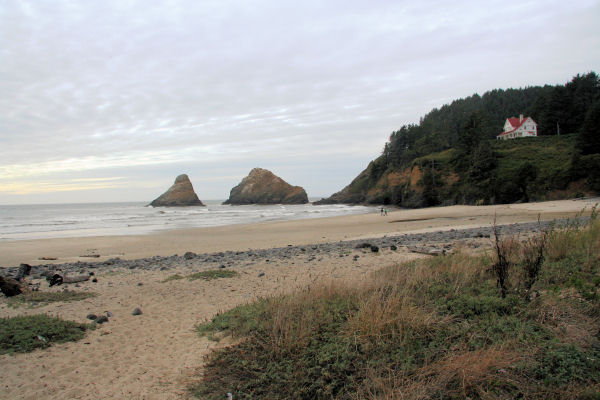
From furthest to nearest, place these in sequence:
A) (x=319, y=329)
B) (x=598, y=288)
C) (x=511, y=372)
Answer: (x=598, y=288) → (x=319, y=329) → (x=511, y=372)

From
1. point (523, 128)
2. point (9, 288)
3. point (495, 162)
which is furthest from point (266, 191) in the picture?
point (9, 288)

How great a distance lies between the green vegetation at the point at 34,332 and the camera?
500 cm

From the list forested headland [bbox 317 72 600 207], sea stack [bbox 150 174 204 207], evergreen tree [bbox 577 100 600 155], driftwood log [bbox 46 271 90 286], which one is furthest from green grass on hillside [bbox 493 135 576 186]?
sea stack [bbox 150 174 204 207]

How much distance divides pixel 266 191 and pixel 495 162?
7064 centimetres

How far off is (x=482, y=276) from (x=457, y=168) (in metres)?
55.9

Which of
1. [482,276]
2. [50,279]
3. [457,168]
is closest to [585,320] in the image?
[482,276]

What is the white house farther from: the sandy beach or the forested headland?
the sandy beach

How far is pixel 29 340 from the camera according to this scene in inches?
202

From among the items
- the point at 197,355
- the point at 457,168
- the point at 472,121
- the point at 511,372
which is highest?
the point at 472,121

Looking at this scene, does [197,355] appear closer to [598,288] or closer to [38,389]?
[38,389]

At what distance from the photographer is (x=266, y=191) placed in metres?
108

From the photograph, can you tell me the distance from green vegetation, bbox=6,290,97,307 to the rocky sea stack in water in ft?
314

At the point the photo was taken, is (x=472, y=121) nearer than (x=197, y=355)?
No

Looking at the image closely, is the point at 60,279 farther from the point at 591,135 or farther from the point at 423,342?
the point at 591,135
